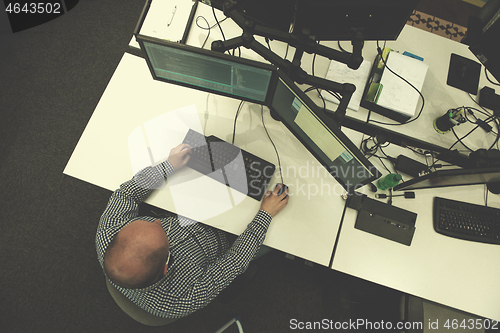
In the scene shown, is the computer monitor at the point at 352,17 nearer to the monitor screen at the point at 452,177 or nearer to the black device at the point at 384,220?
the monitor screen at the point at 452,177

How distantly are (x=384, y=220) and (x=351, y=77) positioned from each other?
742 millimetres

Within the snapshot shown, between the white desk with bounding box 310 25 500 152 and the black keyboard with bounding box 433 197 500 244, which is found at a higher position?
the white desk with bounding box 310 25 500 152

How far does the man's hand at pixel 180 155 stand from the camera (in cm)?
130

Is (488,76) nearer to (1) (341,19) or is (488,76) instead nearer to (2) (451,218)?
(2) (451,218)

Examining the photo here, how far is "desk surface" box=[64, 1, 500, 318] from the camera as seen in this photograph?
4.09ft

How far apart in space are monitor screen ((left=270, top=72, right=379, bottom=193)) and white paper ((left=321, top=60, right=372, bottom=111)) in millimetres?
345

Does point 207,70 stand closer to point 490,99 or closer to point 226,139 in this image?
point 226,139

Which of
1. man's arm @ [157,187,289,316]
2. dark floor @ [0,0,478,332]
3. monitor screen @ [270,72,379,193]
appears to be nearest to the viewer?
monitor screen @ [270,72,379,193]

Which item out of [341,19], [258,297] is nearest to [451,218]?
[341,19]

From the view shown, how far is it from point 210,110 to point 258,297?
132 centimetres

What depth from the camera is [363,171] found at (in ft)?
3.25

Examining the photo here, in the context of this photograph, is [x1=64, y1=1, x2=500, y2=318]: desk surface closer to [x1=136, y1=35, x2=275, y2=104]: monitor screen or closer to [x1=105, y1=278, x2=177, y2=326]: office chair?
[x1=136, y1=35, x2=275, y2=104]: monitor screen

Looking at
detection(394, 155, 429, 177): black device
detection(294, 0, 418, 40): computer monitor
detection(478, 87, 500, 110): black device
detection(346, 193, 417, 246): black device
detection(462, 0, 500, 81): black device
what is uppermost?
detection(462, 0, 500, 81): black device

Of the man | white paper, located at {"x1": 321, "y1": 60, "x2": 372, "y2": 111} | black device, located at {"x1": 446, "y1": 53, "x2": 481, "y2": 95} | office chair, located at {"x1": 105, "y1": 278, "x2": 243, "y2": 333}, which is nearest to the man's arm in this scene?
the man
